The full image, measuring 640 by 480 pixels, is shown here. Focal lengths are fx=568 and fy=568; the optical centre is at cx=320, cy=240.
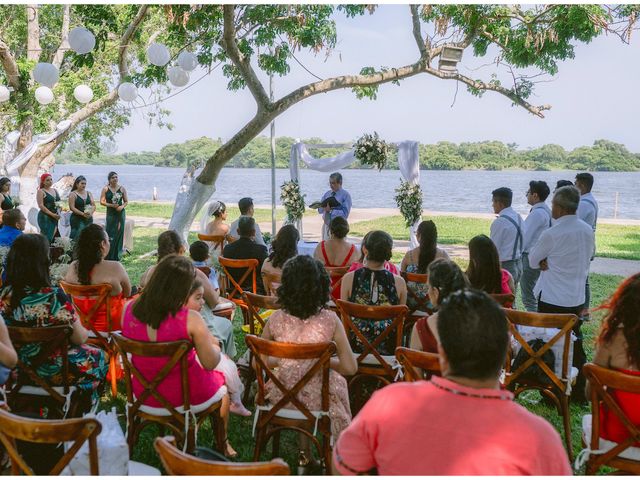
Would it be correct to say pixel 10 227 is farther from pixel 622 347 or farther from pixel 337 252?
pixel 622 347

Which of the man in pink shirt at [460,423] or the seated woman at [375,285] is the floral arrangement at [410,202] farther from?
the man in pink shirt at [460,423]

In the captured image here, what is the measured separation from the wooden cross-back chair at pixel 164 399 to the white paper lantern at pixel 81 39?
5028 millimetres

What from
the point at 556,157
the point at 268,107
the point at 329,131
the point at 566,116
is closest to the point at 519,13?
the point at 268,107

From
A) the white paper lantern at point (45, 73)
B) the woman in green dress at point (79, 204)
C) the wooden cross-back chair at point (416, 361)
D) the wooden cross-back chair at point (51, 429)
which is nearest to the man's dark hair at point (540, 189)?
→ the wooden cross-back chair at point (416, 361)

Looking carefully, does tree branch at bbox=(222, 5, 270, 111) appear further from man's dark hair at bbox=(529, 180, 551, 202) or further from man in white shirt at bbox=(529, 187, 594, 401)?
man in white shirt at bbox=(529, 187, 594, 401)

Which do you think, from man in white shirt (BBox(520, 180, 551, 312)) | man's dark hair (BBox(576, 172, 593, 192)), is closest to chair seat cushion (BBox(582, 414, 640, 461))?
man in white shirt (BBox(520, 180, 551, 312))

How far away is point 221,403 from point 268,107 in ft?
18.8

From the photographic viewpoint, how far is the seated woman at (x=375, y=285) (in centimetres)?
400

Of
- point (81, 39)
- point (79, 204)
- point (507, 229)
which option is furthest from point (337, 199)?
point (81, 39)

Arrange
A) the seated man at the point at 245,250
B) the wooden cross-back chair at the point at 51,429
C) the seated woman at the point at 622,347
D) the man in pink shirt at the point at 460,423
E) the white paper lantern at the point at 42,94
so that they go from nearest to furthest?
the man in pink shirt at the point at 460,423, the wooden cross-back chair at the point at 51,429, the seated woman at the point at 622,347, the seated man at the point at 245,250, the white paper lantern at the point at 42,94

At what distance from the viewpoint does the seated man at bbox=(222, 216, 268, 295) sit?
5672 millimetres

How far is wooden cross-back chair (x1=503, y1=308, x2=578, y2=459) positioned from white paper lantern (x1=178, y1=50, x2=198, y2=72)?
5771 millimetres

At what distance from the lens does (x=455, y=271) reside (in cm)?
327

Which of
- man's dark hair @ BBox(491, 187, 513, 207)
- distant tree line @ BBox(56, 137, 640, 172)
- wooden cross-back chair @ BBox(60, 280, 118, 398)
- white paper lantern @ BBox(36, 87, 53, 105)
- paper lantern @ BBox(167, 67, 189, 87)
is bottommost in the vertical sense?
wooden cross-back chair @ BBox(60, 280, 118, 398)
